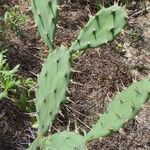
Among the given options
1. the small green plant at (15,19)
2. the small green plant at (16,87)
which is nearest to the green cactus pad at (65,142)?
the small green plant at (16,87)

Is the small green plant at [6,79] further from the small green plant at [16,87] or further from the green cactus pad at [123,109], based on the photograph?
the green cactus pad at [123,109]

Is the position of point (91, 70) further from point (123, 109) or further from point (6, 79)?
point (123, 109)

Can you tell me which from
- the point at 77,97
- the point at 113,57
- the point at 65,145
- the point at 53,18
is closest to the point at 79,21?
the point at 113,57

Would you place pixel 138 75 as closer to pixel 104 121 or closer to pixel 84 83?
pixel 84 83

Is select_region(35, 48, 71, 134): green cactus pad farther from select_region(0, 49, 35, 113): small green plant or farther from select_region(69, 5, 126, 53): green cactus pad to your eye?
select_region(0, 49, 35, 113): small green plant

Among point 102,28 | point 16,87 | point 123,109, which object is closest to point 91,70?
point 16,87

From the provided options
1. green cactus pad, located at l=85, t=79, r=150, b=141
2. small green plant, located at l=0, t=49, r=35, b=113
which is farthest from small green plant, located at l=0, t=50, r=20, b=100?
green cactus pad, located at l=85, t=79, r=150, b=141
